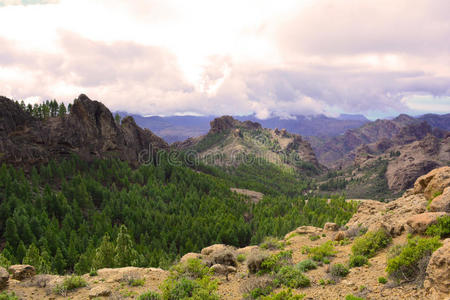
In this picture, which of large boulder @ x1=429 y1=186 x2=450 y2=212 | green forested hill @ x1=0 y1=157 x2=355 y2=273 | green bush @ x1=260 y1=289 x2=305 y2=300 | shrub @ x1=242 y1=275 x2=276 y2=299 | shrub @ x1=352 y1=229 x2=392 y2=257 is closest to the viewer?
green bush @ x1=260 y1=289 x2=305 y2=300

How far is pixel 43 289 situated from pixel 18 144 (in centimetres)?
11922

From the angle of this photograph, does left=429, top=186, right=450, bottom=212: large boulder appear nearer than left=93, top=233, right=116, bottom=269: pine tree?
Yes

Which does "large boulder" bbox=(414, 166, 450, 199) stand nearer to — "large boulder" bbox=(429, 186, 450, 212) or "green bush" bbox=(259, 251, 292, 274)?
"large boulder" bbox=(429, 186, 450, 212)

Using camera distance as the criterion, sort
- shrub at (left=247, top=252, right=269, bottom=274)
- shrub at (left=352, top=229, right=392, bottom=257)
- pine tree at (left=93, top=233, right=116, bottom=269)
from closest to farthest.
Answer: shrub at (left=352, top=229, right=392, bottom=257) < shrub at (left=247, top=252, right=269, bottom=274) < pine tree at (left=93, top=233, right=116, bottom=269)

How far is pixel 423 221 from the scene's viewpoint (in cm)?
2219

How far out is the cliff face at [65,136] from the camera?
110m

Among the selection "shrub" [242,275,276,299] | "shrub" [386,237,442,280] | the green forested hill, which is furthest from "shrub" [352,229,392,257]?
the green forested hill

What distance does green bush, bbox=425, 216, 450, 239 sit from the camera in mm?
19906

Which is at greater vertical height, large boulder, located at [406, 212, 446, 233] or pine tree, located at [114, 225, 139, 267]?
large boulder, located at [406, 212, 446, 233]

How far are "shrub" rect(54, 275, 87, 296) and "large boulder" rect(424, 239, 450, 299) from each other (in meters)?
29.5

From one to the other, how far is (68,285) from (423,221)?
34787 mm

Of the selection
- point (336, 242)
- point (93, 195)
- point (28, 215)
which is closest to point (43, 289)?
point (336, 242)

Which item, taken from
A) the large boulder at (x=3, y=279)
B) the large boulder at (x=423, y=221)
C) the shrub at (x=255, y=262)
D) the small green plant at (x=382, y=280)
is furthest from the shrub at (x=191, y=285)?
the large boulder at (x=423, y=221)

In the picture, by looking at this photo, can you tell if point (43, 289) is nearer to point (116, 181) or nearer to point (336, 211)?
point (116, 181)
